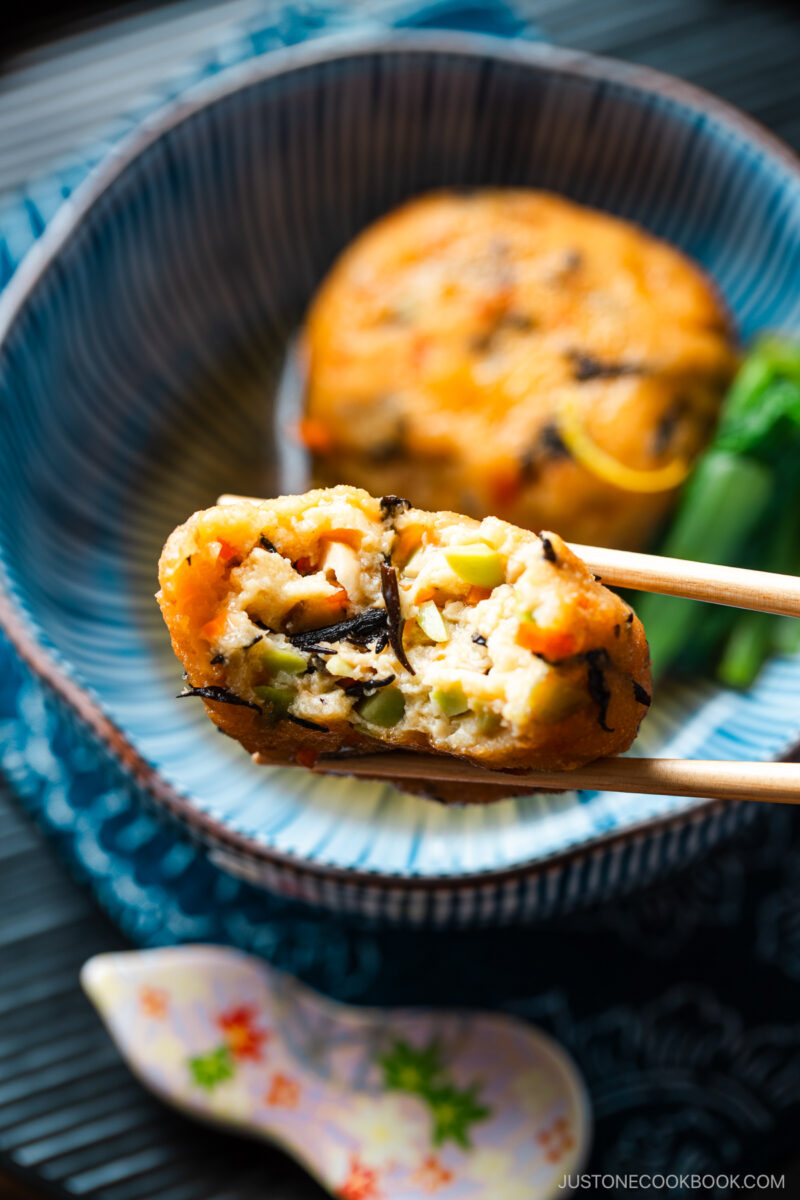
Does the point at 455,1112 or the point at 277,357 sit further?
the point at 277,357

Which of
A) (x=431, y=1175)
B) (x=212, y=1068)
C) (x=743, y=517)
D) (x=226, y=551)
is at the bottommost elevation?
(x=431, y=1175)

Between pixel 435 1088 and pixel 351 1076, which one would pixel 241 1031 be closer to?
pixel 351 1076

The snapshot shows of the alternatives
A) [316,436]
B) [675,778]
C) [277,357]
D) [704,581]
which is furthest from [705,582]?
[277,357]

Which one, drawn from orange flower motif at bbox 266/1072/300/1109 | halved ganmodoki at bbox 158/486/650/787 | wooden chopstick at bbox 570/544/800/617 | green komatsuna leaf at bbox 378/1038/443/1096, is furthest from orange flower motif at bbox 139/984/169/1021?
wooden chopstick at bbox 570/544/800/617

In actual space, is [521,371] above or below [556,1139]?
above

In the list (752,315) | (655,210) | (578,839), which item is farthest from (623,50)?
(578,839)

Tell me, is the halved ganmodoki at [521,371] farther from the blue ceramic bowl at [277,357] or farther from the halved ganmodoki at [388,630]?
the halved ganmodoki at [388,630]

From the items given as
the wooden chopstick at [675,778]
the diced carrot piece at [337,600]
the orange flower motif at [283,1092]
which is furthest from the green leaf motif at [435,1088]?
the diced carrot piece at [337,600]
